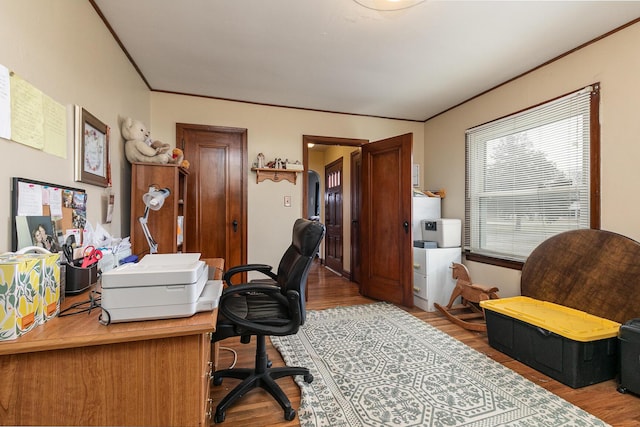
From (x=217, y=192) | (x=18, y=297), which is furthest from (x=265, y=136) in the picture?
(x=18, y=297)

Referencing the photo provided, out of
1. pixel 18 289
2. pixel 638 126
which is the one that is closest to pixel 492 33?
pixel 638 126

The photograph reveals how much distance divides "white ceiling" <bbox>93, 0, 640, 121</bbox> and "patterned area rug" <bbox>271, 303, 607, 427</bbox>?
2440 mm

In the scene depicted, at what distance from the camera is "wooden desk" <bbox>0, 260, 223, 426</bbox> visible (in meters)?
0.88

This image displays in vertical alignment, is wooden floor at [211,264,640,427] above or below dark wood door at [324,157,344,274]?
below

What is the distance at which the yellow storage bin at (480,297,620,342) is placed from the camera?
1.88 meters

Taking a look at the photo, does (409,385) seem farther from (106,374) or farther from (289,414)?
(106,374)

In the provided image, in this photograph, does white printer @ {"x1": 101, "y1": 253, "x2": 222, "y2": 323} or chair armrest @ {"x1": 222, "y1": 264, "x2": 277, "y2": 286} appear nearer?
white printer @ {"x1": 101, "y1": 253, "x2": 222, "y2": 323}

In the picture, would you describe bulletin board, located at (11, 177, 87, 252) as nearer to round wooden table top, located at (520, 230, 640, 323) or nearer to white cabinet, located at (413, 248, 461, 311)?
white cabinet, located at (413, 248, 461, 311)

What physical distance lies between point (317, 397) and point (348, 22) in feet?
8.18

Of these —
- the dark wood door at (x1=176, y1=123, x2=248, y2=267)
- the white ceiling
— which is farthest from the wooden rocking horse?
the dark wood door at (x1=176, y1=123, x2=248, y2=267)

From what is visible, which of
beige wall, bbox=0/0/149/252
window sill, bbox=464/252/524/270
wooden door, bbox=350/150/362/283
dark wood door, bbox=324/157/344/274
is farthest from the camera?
dark wood door, bbox=324/157/344/274

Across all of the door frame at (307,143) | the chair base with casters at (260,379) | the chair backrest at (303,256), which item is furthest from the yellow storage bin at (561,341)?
the door frame at (307,143)

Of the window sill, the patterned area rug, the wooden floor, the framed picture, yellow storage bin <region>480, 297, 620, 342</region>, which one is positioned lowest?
→ the wooden floor

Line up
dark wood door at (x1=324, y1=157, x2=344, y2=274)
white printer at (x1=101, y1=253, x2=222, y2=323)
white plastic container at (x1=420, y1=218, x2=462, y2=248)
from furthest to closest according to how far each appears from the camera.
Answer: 1. dark wood door at (x1=324, y1=157, x2=344, y2=274)
2. white plastic container at (x1=420, y1=218, x2=462, y2=248)
3. white printer at (x1=101, y1=253, x2=222, y2=323)
